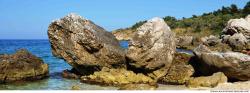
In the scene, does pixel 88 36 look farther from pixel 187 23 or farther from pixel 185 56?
pixel 187 23

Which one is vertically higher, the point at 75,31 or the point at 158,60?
the point at 75,31

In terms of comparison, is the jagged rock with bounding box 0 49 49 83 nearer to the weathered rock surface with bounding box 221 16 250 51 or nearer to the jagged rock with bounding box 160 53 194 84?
the jagged rock with bounding box 160 53 194 84

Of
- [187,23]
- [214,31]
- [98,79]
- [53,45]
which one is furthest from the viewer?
[187,23]

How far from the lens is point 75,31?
15.9 metres

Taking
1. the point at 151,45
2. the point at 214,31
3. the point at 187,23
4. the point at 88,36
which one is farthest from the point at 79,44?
the point at 187,23

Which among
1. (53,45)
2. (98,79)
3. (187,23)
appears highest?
(187,23)

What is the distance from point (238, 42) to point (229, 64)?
47.0 ft

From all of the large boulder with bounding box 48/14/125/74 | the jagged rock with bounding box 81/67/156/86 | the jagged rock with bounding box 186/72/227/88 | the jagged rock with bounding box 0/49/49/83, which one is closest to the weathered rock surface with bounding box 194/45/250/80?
the jagged rock with bounding box 186/72/227/88

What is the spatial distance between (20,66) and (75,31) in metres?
2.31

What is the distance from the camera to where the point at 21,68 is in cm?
1563

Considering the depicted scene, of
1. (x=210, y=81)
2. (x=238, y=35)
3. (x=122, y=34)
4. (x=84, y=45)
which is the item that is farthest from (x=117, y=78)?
(x=122, y=34)

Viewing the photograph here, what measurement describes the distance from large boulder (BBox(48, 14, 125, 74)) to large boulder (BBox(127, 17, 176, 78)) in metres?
0.82

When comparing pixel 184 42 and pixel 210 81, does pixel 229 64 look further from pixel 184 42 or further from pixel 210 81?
pixel 184 42

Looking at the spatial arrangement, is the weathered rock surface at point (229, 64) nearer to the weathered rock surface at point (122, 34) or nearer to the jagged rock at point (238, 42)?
the jagged rock at point (238, 42)
